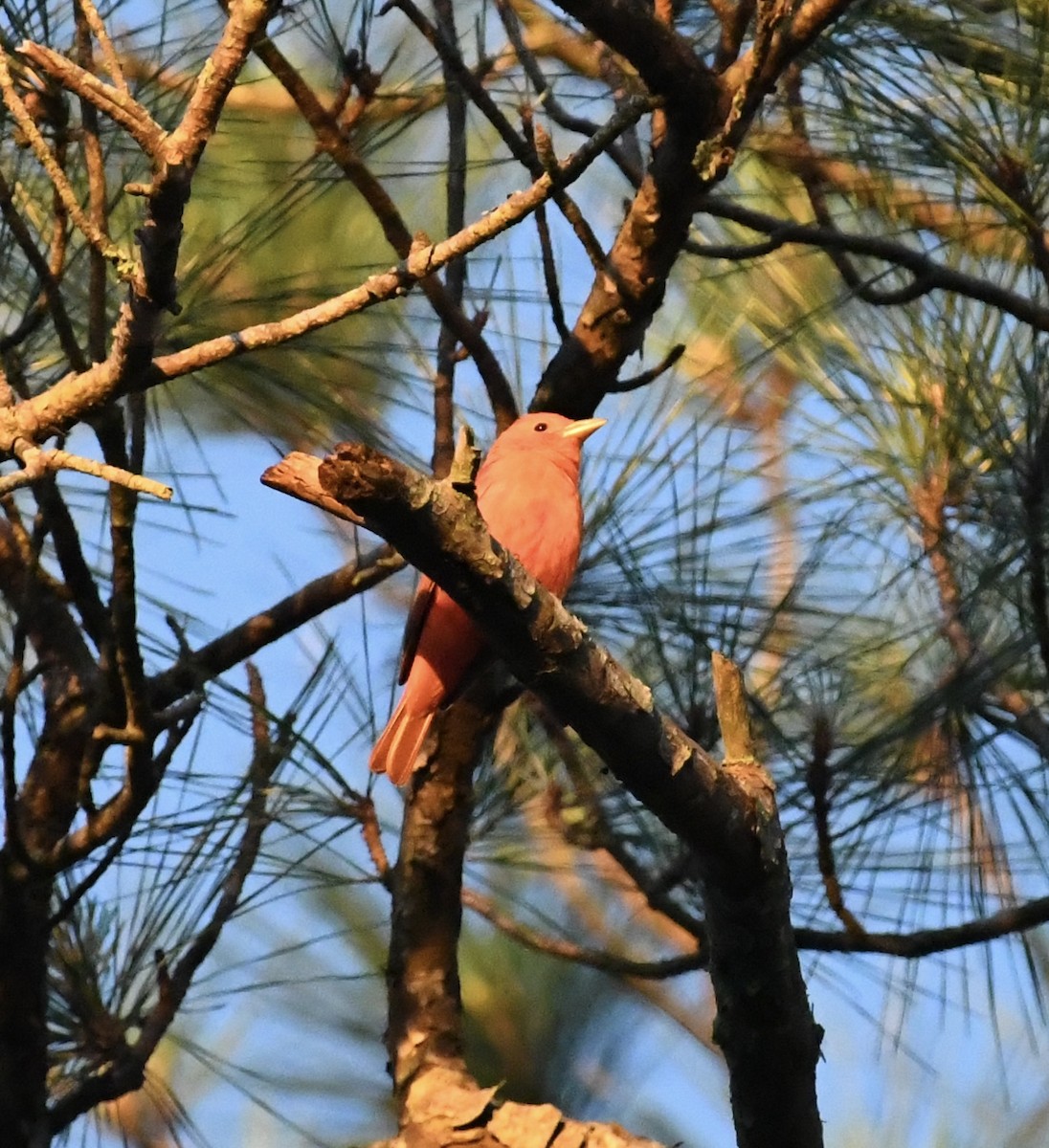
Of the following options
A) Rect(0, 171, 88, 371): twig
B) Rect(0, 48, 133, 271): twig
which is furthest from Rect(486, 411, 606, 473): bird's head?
Rect(0, 48, 133, 271): twig

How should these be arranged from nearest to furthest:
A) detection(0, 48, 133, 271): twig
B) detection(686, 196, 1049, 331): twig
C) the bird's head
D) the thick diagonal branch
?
the thick diagonal branch, detection(0, 48, 133, 271): twig, detection(686, 196, 1049, 331): twig, the bird's head

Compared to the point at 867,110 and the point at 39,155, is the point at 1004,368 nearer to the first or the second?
the point at 867,110

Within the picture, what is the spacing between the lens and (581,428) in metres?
3.40

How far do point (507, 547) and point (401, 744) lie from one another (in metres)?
0.41

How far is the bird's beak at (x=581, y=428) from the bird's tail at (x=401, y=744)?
58 cm

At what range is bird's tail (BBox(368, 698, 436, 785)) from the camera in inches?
127

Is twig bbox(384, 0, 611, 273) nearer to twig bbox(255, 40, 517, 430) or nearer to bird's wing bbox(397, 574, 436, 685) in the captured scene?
twig bbox(255, 40, 517, 430)

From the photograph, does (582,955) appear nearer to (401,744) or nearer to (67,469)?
(401,744)

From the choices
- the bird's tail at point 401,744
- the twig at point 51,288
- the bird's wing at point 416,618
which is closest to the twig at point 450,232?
the bird's wing at point 416,618

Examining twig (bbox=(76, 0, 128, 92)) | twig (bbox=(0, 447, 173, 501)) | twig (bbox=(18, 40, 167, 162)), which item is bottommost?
twig (bbox=(0, 447, 173, 501))

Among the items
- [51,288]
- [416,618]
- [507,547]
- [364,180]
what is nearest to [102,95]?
[51,288]

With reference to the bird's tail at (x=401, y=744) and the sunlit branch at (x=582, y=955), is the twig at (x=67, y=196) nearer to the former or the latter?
the bird's tail at (x=401, y=744)

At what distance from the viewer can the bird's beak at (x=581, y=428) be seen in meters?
3.38

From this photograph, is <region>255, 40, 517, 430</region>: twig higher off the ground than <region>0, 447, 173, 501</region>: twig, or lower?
higher
